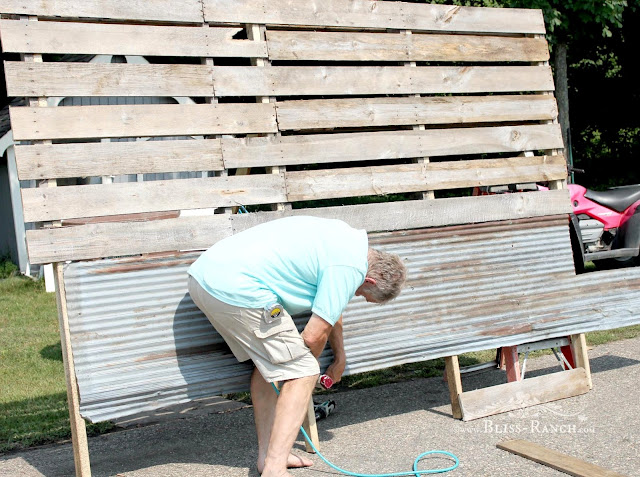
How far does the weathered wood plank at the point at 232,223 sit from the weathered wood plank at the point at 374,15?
50.0 inches

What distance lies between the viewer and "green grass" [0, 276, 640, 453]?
542 centimetres

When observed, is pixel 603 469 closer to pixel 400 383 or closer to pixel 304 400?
pixel 304 400

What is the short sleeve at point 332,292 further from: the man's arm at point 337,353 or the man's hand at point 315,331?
the man's arm at point 337,353

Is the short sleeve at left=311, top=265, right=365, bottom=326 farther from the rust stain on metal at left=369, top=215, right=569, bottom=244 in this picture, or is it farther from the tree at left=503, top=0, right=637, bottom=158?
the tree at left=503, top=0, right=637, bottom=158

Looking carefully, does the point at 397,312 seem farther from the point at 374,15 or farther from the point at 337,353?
the point at 374,15

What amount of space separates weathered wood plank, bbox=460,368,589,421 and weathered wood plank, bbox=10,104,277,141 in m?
2.28

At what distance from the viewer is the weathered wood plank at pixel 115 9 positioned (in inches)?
171

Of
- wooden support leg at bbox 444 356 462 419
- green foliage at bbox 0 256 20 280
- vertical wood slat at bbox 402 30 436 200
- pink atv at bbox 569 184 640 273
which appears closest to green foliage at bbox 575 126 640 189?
pink atv at bbox 569 184 640 273

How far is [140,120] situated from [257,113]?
2.53ft

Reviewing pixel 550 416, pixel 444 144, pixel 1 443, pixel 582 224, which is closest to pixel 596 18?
pixel 582 224

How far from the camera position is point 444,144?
18.2ft

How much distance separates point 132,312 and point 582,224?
6.49 meters

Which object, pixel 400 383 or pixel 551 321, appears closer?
pixel 551 321

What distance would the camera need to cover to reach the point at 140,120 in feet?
15.1
